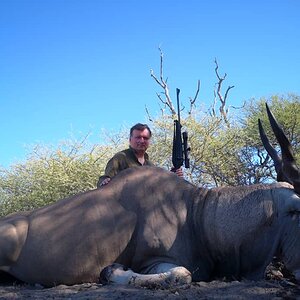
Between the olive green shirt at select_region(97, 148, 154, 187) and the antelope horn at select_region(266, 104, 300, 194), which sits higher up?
the olive green shirt at select_region(97, 148, 154, 187)

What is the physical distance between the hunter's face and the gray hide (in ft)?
4.12

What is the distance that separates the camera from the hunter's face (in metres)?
5.28

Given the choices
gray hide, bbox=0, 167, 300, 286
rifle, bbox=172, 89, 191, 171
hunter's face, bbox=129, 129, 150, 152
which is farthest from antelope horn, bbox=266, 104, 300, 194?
rifle, bbox=172, 89, 191, 171

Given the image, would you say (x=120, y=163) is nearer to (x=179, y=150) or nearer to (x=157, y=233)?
(x=157, y=233)

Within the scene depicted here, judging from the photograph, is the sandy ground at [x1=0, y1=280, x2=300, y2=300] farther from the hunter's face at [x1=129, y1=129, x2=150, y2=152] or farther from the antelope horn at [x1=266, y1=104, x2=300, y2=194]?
the hunter's face at [x1=129, y1=129, x2=150, y2=152]

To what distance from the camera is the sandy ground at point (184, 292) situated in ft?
9.39

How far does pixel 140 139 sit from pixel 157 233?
1.73 m

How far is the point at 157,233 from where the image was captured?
12.3 ft

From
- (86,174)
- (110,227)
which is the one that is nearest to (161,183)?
(110,227)

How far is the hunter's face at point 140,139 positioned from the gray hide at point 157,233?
49.4 inches

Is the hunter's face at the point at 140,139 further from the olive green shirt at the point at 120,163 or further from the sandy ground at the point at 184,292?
the sandy ground at the point at 184,292

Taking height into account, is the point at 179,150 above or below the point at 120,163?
above

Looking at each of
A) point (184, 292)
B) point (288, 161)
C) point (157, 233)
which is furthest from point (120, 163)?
point (184, 292)

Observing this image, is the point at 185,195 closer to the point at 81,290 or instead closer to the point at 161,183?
the point at 161,183
